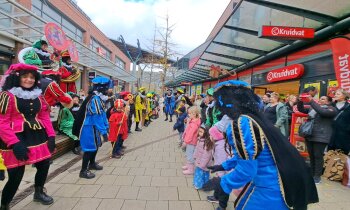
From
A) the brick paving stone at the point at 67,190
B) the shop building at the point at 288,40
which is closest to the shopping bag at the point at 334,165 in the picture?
the shop building at the point at 288,40

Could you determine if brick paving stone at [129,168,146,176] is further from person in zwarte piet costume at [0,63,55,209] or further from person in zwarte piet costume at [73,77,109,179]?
person in zwarte piet costume at [0,63,55,209]

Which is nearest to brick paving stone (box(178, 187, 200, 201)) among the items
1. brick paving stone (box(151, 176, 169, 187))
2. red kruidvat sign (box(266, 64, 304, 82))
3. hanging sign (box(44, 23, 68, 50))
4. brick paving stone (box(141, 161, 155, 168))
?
brick paving stone (box(151, 176, 169, 187))

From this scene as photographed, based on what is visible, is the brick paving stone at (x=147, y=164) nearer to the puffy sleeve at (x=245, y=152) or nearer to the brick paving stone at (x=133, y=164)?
the brick paving stone at (x=133, y=164)

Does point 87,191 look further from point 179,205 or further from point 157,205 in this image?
point 179,205

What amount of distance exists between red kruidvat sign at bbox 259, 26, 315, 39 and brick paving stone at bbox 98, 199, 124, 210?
5270 millimetres

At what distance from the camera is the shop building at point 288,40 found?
6281 millimetres

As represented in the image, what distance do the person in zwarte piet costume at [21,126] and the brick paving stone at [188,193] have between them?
195 centimetres

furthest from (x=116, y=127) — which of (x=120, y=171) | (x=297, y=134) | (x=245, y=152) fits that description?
(x=245, y=152)

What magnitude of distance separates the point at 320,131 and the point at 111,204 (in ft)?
12.2

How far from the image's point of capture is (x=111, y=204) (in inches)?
134

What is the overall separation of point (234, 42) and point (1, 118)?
8729 millimetres

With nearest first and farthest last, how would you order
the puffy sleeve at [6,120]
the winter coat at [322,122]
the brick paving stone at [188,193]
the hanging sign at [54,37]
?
the puffy sleeve at [6,120]
the brick paving stone at [188,193]
the winter coat at [322,122]
the hanging sign at [54,37]

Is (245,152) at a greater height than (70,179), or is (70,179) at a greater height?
(245,152)

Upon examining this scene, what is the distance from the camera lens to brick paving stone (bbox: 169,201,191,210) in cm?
338
